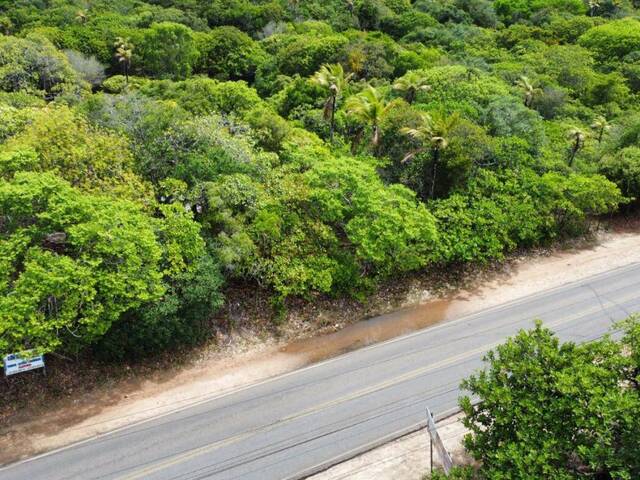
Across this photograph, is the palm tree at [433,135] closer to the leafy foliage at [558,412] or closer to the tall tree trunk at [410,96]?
the tall tree trunk at [410,96]

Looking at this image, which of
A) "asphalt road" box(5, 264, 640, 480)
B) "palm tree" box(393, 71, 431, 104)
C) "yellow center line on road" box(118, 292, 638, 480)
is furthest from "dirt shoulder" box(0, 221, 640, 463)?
"palm tree" box(393, 71, 431, 104)

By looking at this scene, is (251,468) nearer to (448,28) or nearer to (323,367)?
(323,367)

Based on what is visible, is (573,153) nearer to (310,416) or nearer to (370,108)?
(370,108)

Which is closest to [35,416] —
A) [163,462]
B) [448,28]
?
[163,462]

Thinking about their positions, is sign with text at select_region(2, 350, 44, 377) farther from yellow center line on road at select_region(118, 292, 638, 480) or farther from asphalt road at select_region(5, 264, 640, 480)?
yellow center line on road at select_region(118, 292, 638, 480)

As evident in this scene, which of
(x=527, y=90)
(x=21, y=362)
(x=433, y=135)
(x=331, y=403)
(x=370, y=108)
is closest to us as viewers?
(x=21, y=362)

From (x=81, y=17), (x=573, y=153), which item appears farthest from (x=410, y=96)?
(x=81, y=17)
